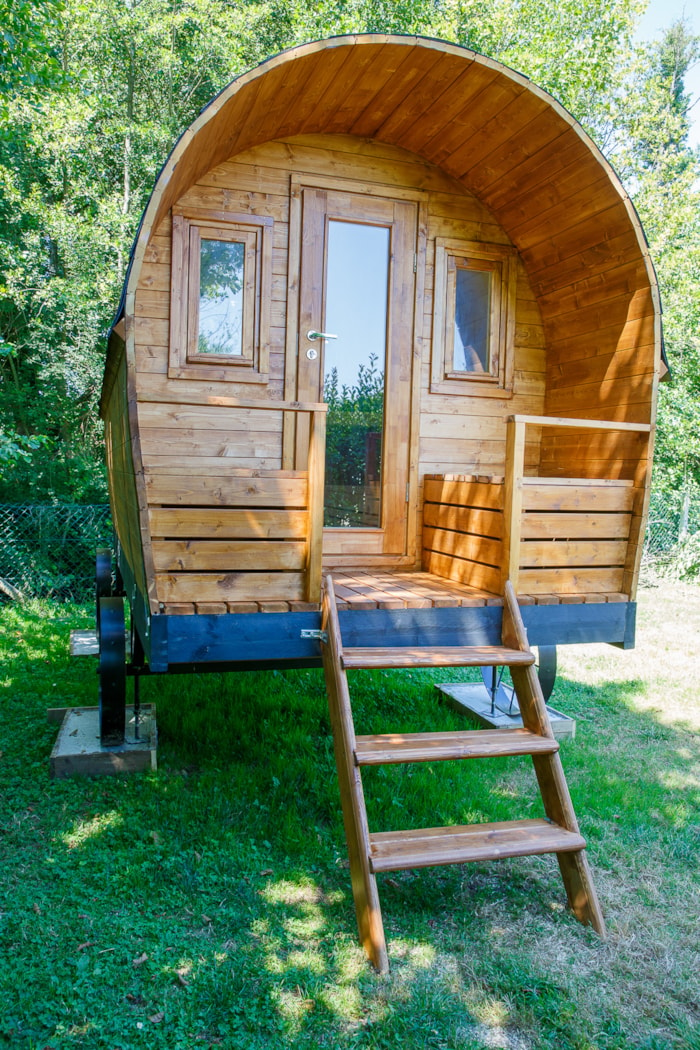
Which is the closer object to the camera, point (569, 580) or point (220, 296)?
point (569, 580)

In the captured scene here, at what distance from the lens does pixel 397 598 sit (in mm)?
3564

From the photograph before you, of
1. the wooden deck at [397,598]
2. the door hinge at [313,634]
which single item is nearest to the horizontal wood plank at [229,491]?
the wooden deck at [397,598]

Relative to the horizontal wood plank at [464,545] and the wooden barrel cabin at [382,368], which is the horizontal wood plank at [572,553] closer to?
the wooden barrel cabin at [382,368]

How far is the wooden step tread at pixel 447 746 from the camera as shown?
2.96 m

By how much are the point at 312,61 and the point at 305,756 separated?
3.82 meters

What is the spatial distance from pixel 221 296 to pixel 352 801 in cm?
300

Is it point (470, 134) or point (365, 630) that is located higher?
point (470, 134)

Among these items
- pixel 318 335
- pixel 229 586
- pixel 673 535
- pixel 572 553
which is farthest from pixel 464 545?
pixel 673 535

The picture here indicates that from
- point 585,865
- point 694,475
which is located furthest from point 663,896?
point 694,475

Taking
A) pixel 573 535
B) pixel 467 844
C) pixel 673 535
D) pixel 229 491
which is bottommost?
pixel 467 844

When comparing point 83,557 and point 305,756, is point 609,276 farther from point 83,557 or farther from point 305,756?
point 83,557

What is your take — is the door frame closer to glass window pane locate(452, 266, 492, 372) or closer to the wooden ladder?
glass window pane locate(452, 266, 492, 372)

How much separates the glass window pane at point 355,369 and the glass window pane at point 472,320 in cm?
52

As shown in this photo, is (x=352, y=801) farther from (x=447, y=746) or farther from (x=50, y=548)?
(x=50, y=548)
